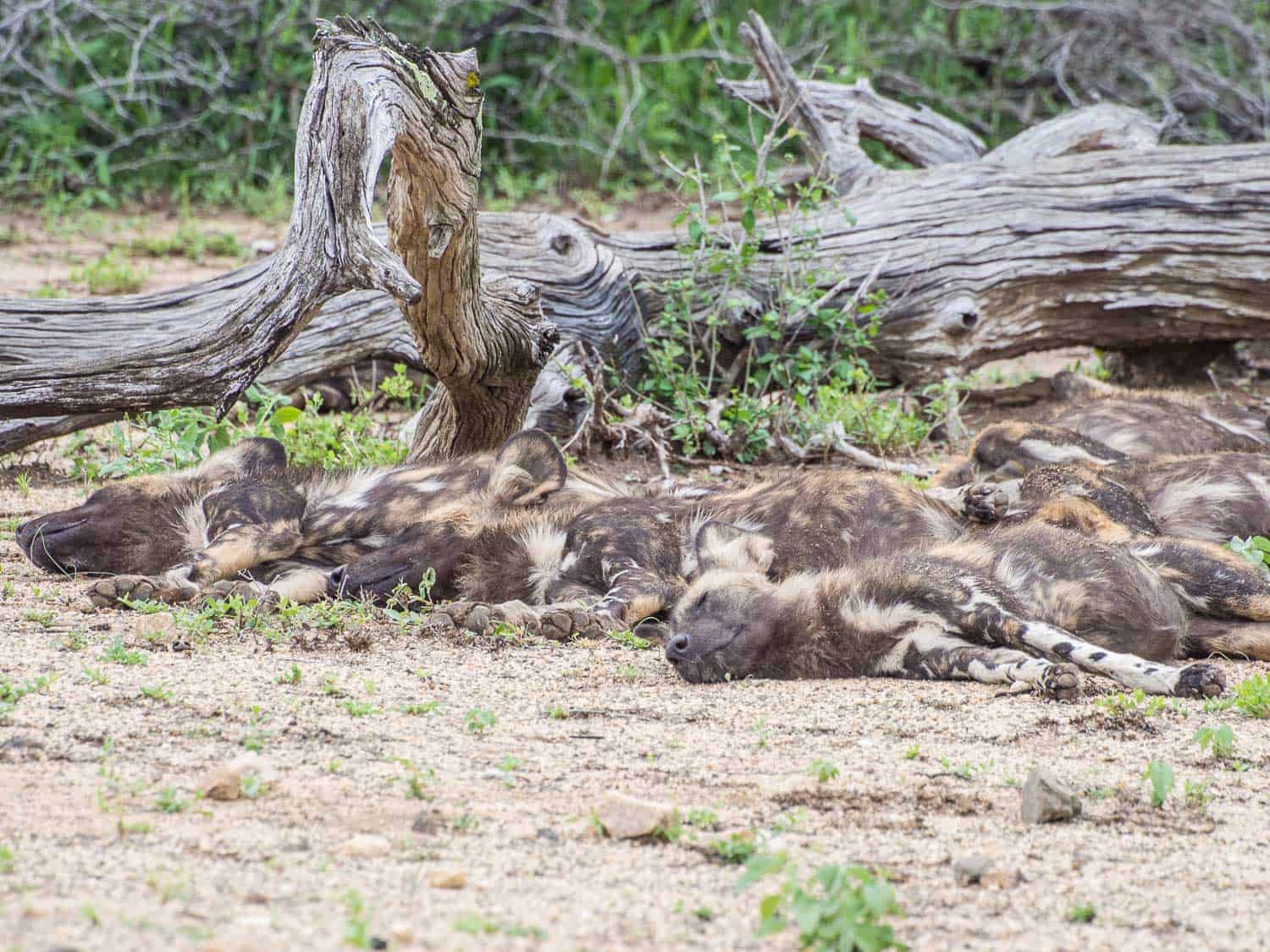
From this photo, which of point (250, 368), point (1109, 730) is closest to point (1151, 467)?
point (1109, 730)

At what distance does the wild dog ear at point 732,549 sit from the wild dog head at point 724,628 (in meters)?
0.30

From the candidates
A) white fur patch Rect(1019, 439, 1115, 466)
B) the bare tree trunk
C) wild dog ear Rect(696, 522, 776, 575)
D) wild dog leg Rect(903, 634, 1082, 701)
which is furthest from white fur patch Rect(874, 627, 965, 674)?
white fur patch Rect(1019, 439, 1115, 466)

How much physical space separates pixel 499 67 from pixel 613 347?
539 cm

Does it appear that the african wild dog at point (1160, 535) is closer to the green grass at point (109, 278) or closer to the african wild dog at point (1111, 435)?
the african wild dog at point (1111, 435)

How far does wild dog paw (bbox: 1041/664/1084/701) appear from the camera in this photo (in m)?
3.48

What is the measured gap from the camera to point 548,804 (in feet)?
8.45

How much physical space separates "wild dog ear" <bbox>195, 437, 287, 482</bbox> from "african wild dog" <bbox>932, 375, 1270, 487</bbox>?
8.35ft

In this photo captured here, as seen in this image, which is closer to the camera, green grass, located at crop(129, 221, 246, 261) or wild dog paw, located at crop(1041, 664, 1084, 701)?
wild dog paw, located at crop(1041, 664, 1084, 701)

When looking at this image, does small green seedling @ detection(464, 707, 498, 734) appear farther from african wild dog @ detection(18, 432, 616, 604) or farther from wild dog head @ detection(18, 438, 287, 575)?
wild dog head @ detection(18, 438, 287, 575)

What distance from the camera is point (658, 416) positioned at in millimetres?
6555

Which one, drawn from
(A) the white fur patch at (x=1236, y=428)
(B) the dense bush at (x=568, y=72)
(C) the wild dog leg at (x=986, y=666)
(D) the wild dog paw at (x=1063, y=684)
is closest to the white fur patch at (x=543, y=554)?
(C) the wild dog leg at (x=986, y=666)

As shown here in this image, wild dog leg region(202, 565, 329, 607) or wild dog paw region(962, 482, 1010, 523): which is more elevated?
wild dog paw region(962, 482, 1010, 523)

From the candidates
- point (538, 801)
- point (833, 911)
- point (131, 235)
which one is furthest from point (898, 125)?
point (833, 911)

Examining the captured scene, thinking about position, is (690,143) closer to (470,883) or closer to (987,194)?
(987,194)
